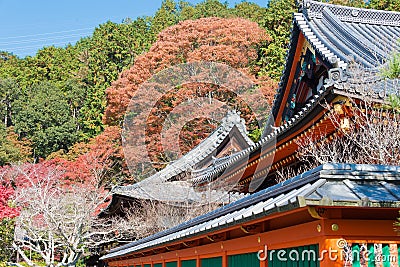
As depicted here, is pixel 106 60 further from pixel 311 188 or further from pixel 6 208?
pixel 311 188

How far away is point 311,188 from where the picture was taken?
358 centimetres

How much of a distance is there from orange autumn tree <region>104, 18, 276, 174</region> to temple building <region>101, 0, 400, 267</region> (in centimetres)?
1422

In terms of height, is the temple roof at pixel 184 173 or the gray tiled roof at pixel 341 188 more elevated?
the temple roof at pixel 184 173

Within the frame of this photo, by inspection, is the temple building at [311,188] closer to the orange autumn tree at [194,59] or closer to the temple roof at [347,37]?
the temple roof at [347,37]

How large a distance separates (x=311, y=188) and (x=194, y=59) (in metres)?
28.9

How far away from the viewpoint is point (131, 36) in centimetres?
4128

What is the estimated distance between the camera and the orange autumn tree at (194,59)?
31156 mm

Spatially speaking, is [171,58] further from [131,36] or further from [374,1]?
[374,1]

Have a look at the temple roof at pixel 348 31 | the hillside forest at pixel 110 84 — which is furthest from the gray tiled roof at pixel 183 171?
the temple roof at pixel 348 31

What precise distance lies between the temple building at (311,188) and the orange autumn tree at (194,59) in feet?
46.6

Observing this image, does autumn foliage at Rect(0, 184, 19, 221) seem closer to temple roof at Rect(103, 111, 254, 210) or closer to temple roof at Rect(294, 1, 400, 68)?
temple roof at Rect(103, 111, 254, 210)

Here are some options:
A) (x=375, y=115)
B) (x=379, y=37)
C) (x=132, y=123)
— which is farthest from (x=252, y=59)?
(x=375, y=115)

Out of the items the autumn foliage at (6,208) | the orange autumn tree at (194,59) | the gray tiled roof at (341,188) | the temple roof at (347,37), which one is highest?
the orange autumn tree at (194,59)

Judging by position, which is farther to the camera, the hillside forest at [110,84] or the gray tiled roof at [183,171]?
the hillside forest at [110,84]
